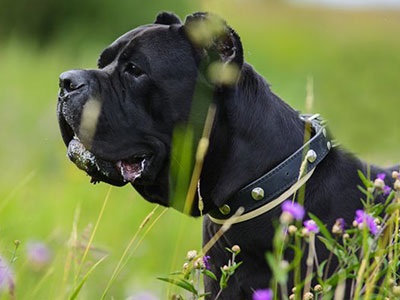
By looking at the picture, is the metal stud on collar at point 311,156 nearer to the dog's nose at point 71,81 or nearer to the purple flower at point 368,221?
the dog's nose at point 71,81

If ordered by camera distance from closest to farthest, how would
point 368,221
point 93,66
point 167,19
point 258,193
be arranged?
point 368,221 < point 258,193 < point 167,19 < point 93,66

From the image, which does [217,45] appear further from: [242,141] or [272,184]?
[272,184]

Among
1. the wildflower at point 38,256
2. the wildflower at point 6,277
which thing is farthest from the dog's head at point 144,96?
the wildflower at point 6,277

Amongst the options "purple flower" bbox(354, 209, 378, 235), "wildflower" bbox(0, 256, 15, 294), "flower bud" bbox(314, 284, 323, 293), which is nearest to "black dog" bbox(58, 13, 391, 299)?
"flower bud" bbox(314, 284, 323, 293)

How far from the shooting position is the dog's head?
10.6 feet

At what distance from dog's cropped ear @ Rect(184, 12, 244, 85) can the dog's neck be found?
6cm

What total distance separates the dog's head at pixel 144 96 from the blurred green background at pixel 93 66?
16 centimetres

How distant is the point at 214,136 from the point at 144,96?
303 mm

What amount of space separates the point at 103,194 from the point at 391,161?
2631 millimetres

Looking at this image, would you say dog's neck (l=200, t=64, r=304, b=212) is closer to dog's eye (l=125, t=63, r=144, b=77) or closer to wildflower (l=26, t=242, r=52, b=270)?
dog's eye (l=125, t=63, r=144, b=77)

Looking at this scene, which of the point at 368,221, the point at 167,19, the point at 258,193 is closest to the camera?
the point at 368,221

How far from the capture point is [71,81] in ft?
10.4

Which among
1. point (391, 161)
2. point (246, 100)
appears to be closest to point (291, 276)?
point (246, 100)

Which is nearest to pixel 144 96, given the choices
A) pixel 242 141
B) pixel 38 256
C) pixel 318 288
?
pixel 242 141
